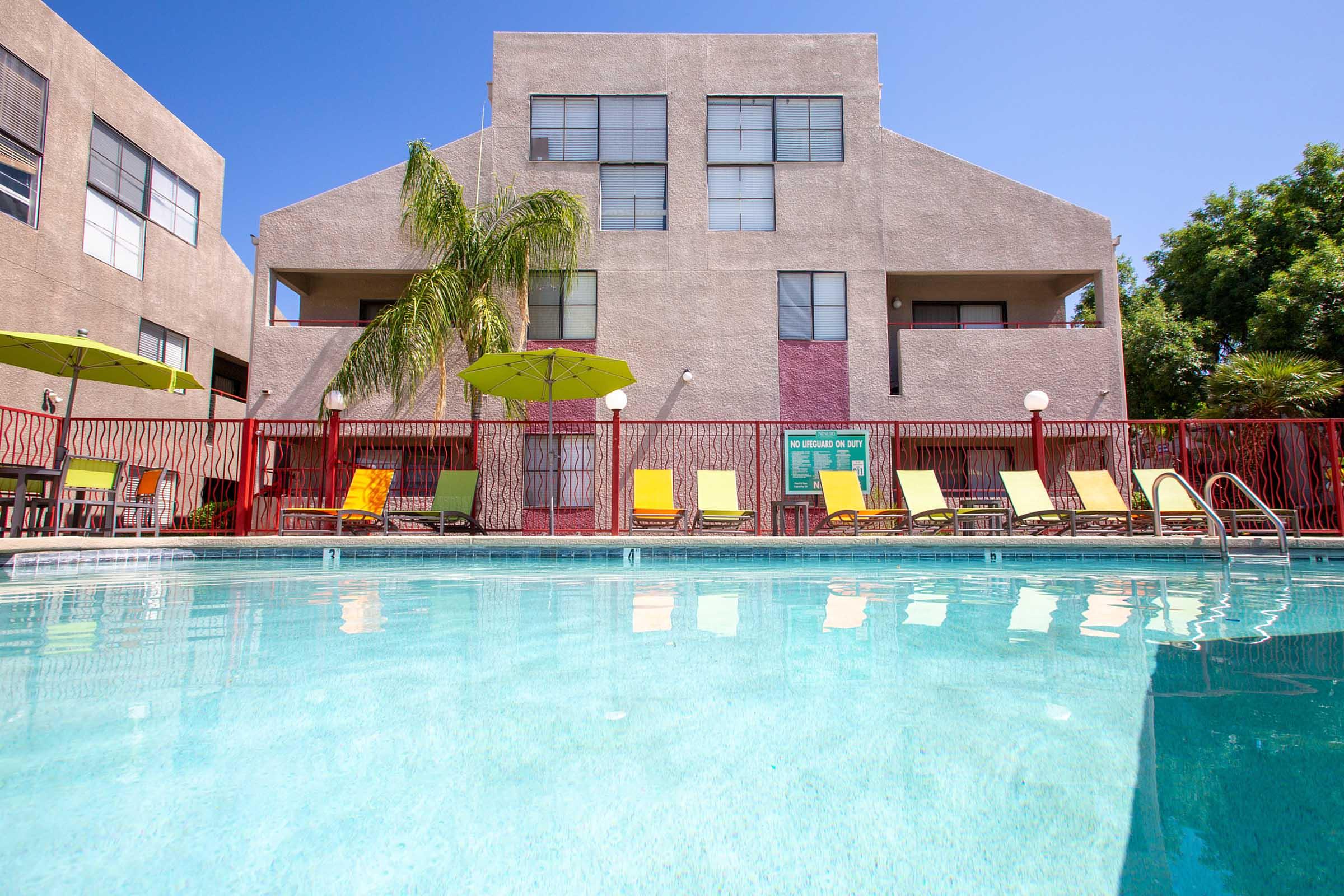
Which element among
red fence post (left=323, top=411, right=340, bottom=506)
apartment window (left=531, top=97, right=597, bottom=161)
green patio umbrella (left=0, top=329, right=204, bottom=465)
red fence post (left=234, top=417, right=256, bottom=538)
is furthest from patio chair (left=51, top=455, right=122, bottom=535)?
apartment window (left=531, top=97, right=597, bottom=161)

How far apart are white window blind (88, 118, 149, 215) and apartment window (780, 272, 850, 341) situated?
1254 centimetres

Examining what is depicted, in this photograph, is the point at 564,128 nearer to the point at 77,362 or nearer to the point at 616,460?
the point at 616,460

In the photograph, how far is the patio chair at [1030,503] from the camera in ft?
33.8

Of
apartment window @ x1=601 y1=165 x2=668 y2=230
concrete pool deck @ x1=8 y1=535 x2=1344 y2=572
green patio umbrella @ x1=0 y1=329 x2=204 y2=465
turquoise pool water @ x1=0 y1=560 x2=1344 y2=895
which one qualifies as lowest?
turquoise pool water @ x1=0 y1=560 x2=1344 y2=895

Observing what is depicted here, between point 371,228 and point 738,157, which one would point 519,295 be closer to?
point 371,228

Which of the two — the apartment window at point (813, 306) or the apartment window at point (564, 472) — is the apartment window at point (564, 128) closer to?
the apartment window at point (813, 306)

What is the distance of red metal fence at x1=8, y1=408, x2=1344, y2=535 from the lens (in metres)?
11.4

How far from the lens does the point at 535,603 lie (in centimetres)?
517

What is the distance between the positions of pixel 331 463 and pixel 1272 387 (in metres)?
17.6

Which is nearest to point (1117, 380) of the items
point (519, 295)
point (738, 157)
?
point (738, 157)

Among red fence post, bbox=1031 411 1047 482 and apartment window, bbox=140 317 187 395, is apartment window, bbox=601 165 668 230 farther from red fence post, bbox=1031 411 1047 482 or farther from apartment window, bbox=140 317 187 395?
apartment window, bbox=140 317 187 395

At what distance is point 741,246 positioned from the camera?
49.6 ft

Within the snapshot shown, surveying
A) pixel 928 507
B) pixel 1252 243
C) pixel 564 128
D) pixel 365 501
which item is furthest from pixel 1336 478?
pixel 1252 243

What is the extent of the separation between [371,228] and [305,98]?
2838 millimetres
